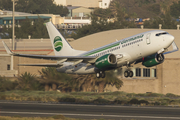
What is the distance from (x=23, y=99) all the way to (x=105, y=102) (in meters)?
19.2

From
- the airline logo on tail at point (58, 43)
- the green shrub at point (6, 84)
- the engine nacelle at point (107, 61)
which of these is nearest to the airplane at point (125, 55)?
the engine nacelle at point (107, 61)

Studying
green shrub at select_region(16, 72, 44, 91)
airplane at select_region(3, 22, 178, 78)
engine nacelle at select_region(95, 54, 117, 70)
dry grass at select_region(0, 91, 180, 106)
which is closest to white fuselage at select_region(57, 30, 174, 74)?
airplane at select_region(3, 22, 178, 78)

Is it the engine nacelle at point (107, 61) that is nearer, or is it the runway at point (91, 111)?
the engine nacelle at point (107, 61)

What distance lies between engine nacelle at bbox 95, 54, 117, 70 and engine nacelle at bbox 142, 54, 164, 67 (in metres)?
5.43

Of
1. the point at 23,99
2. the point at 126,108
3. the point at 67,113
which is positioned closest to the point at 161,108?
the point at 126,108

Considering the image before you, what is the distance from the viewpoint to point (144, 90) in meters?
103

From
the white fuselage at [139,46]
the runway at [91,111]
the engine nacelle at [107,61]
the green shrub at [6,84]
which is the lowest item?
the runway at [91,111]

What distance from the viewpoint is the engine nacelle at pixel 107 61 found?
2311 inches

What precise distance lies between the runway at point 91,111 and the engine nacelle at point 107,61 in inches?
365

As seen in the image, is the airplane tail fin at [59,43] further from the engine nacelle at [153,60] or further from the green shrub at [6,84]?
the green shrub at [6,84]

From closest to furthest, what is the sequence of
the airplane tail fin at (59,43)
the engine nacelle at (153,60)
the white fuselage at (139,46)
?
the white fuselage at (139,46) < the engine nacelle at (153,60) < the airplane tail fin at (59,43)

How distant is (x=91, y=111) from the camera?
72.9 meters

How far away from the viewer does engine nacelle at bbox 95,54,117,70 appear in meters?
58.7

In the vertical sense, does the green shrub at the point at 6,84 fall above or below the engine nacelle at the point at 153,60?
below
